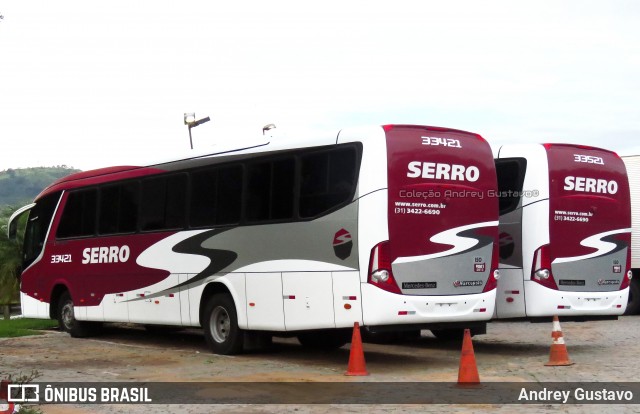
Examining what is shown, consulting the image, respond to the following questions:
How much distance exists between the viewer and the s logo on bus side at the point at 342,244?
12977mm

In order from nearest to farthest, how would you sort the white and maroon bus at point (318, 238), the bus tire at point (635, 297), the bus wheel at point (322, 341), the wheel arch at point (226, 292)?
the white and maroon bus at point (318, 238), the wheel arch at point (226, 292), the bus wheel at point (322, 341), the bus tire at point (635, 297)

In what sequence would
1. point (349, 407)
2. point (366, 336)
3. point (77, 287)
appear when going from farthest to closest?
point (77, 287), point (366, 336), point (349, 407)

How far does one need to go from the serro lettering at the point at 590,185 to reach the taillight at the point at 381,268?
12.8ft

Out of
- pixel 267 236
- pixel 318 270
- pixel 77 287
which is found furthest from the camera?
pixel 77 287

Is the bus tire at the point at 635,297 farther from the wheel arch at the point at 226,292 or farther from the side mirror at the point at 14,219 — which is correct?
the side mirror at the point at 14,219

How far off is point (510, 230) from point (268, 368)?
14.4 ft

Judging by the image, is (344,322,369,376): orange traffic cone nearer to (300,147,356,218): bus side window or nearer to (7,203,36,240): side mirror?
(300,147,356,218): bus side window

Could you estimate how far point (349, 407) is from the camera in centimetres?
995

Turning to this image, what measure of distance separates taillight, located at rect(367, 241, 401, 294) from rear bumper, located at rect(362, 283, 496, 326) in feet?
0.25

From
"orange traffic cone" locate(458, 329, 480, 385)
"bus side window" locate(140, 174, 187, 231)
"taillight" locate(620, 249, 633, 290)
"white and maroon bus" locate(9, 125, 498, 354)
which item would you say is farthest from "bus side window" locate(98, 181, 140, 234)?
"taillight" locate(620, 249, 633, 290)

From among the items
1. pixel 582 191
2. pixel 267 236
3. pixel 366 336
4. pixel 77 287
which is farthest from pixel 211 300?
pixel 582 191

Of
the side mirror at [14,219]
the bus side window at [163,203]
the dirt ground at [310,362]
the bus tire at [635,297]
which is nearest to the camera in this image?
the dirt ground at [310,362]

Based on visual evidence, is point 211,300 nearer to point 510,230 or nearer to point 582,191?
point 510,230

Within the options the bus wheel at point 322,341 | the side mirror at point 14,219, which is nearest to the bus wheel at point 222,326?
the bus wheel at point 322,341
